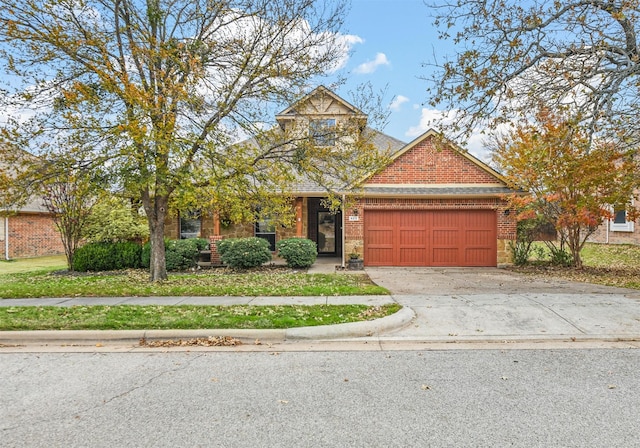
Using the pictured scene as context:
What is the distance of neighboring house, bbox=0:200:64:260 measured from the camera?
20.1 m

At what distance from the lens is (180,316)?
23.0 feet

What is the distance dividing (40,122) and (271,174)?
17.2 feet

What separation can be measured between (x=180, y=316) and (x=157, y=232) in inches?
198

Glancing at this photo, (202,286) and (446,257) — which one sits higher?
(446,257)

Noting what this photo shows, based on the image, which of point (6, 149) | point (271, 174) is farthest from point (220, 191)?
point (6, 149)

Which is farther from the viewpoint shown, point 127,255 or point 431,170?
point 431,170

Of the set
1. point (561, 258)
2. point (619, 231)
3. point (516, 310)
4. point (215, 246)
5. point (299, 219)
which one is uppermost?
point (299, 219)

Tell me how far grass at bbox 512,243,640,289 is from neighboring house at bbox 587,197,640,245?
2.17 ft

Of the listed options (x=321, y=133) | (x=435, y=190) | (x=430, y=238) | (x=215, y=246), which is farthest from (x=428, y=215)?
(x=215, y=246)

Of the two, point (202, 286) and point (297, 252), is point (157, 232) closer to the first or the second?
point (202, 286)

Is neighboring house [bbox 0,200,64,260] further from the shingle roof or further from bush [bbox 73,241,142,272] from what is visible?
the shingle roof

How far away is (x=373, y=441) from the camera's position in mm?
3311

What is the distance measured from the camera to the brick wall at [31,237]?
20.5 m

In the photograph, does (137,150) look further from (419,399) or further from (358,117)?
(419,399)
